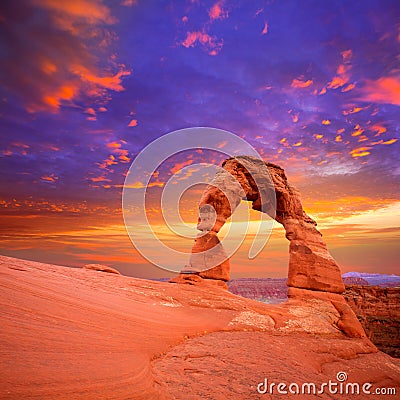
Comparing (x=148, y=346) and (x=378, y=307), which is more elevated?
(x=148, y=346)

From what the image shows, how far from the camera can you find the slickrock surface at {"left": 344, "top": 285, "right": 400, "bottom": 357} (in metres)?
45.4

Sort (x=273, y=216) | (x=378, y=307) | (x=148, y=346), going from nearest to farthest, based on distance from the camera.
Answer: (x=148, y=346) → (x=273, y=216) → (x=378, y=307)


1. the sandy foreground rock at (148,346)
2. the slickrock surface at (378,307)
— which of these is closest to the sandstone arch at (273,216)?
the sandy foreground rock at (148,346)

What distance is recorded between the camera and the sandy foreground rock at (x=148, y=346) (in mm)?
3789

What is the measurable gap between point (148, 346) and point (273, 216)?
16.7 metres

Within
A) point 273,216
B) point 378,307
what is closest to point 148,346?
point 273,216

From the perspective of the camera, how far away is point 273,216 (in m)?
21.6

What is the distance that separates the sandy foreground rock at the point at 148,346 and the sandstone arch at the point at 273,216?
4960 millimetres

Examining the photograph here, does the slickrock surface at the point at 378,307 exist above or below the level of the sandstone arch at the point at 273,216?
below

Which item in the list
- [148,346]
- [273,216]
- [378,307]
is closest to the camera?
[148,346]

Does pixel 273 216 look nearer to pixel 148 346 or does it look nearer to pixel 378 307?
pixel 148 346

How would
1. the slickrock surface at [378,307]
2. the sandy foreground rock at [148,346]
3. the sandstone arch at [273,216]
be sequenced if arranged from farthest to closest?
1. the slickrock surface at [378,307]
2. the sandstone arch at [273,216]
3. the sandy foreground rock at [148,346]

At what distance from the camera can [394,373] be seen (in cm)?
1111

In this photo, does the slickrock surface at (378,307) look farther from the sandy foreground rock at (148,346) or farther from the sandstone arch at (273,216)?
the sandy foreground rock at (148,346)
